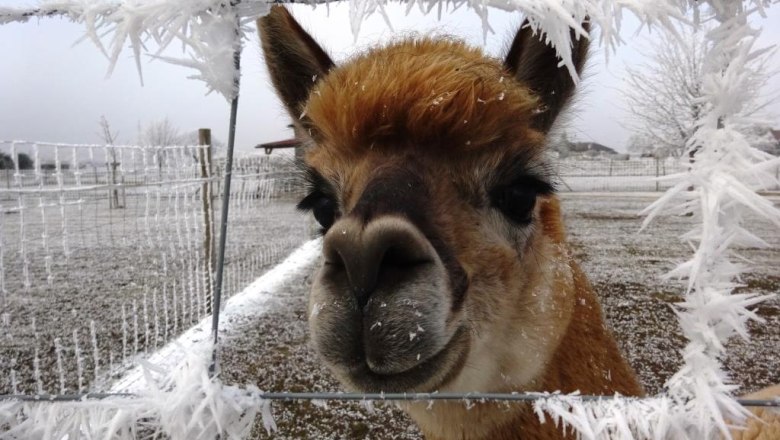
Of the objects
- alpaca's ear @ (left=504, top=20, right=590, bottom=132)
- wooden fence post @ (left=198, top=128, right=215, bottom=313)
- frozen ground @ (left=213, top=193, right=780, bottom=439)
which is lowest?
frozen ground @ (left=213, top=193, right=780, bottom=439)

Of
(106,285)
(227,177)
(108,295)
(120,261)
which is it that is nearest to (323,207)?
(227,177)

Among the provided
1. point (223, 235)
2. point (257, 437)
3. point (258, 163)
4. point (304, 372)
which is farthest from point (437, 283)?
point (258, 163)

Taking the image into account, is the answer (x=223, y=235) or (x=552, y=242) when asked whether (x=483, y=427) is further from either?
(x=223, y=235)

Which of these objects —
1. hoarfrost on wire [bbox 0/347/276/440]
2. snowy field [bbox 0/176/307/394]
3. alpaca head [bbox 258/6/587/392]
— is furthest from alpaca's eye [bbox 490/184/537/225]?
snowy field [bbox 0/176/307/394]

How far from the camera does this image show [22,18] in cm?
126

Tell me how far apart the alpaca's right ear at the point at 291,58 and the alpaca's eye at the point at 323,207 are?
432mm

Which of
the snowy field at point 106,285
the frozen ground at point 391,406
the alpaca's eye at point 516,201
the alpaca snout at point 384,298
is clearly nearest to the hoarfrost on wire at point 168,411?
the alpaca snout at point 384,298

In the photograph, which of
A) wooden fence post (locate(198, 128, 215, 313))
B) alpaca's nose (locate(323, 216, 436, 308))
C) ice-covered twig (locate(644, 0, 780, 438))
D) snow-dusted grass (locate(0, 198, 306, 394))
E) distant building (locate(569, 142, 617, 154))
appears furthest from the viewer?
wooden fence post (locate(198, 128, 215, 313))

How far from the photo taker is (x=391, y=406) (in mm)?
3967

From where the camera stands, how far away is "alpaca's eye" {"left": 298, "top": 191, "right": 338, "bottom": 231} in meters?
1.91

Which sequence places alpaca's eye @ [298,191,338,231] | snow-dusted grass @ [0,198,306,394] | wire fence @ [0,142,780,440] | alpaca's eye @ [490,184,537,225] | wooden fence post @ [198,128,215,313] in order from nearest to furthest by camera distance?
alpaca's eye @ [490,184,537,225], alpaca's eye @ [298,191,338,231], wire fence @ [0,142,780,440], snow-dusted grass @ [0,198,306,394], wooden fence post @ [198,128,215,313]

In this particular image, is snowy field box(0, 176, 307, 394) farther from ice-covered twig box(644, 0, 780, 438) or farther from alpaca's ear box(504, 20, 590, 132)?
ice-covered twig box(644, 0, 780, 438)

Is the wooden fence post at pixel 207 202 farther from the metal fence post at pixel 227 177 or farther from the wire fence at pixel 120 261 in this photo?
the metal fence post at pixel 227 177

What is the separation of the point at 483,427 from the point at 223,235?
3.79 ft
